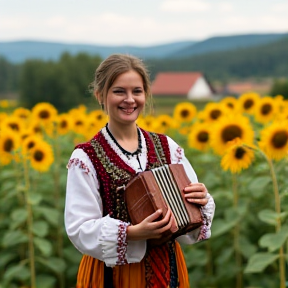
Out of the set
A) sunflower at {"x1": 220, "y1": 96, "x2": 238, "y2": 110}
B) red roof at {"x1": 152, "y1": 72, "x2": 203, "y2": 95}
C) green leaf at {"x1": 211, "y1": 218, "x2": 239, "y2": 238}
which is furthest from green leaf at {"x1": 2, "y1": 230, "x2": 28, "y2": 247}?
red roof at {"x1": 152, "y1": 72, "x2": 203, "y2": 95}

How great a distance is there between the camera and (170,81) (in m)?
68.1

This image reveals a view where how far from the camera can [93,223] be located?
2369mm

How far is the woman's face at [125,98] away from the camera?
2475 mm

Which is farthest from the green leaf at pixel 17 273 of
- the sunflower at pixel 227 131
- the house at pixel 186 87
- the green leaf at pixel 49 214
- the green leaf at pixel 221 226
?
the house at pixel 186 87

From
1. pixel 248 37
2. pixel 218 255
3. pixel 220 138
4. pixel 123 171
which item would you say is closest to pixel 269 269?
pixel 218 255

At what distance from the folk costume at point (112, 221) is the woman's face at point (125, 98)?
0.42 ft

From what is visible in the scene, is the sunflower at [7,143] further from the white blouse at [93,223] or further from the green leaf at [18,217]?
the white blouse at [93,223]

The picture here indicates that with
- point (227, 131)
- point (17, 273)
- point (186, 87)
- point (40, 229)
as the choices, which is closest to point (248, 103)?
point (227, 131)

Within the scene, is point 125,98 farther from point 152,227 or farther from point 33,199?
point 33,199

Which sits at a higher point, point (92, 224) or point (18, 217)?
point (92, 224)

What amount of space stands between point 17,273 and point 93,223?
2518mm

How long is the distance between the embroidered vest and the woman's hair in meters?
0.18

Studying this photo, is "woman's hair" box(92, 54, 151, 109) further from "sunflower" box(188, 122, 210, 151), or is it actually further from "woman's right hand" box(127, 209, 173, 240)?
"sunflower" box(188, 122, 210, 151)

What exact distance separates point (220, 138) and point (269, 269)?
110cm
